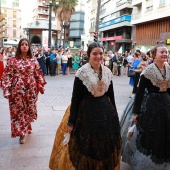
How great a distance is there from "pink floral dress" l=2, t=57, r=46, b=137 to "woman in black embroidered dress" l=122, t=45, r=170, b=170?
2.00m

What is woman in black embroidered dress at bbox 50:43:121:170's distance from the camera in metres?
2.72

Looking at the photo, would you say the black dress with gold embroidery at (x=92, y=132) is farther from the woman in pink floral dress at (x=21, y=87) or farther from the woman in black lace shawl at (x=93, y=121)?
the woman in pink floral dress at (x=21, y=87)

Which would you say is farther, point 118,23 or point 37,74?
point 118,23

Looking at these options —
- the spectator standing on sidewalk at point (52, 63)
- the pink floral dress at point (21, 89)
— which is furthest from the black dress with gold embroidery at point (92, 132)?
the spectator standing on sidewalk at point (52, 63)

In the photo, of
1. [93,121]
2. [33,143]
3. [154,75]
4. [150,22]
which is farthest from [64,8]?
[93,121]

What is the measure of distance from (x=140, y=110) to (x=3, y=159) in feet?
7.04

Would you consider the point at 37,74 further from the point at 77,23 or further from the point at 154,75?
the point at 77,23

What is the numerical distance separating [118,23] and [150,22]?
9604mm

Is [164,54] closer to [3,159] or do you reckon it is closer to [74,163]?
[74,163]

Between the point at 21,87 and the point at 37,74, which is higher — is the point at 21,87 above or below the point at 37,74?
below

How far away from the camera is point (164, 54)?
10.4 ft

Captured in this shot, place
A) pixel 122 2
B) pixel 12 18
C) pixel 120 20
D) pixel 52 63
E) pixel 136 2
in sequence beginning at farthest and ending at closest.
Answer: pixel 12 18 → pixel 122 2 → pixel 120 20 → pixel 136 2 → pixel 52 63

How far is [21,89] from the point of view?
4.36 m

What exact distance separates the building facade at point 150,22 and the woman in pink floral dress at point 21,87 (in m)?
22.1
